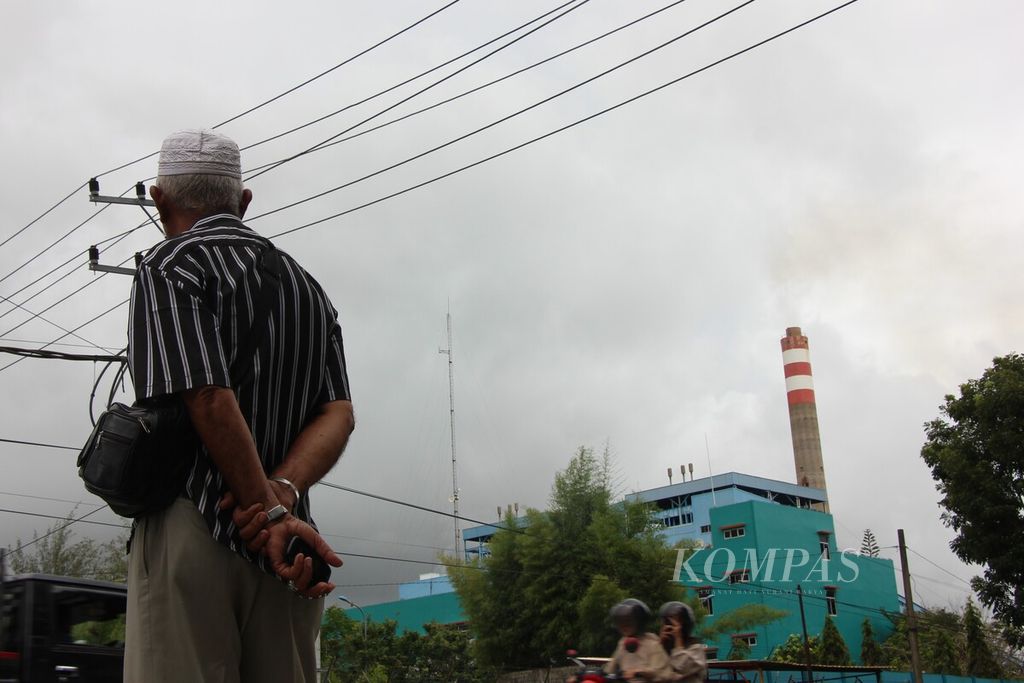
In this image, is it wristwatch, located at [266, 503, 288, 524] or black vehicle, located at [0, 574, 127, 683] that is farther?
black vehicle, located at [0, 574, 127, 683]

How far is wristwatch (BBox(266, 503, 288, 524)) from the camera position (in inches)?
66.2

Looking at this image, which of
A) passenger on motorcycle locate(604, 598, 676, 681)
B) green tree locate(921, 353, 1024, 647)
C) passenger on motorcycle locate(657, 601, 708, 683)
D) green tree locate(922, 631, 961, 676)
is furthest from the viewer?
green tree locate(922, 631, 961, 676)

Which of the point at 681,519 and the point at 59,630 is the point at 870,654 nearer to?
the point at 681,519

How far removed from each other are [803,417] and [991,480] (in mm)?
53127

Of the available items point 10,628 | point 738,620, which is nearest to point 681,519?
point 738,620

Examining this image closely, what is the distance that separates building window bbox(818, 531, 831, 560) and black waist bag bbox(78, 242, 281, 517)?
192 feet

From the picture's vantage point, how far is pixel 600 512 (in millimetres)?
33562

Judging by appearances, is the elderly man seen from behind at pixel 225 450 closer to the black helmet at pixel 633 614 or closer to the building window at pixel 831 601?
the black helmet at pixel 633 614

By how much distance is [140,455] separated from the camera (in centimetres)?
164

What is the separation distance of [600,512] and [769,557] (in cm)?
2361

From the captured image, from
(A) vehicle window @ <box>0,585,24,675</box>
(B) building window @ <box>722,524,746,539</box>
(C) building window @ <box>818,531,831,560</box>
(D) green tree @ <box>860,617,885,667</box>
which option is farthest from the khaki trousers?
(C) building window @ <box>818,531,831,560</box>

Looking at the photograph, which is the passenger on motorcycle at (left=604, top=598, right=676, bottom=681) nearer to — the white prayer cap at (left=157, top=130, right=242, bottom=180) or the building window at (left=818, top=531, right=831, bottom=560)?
the white prayer cap at (left=157, top=130, right=242, bottom=180)

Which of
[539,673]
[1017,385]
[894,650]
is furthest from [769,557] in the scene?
[1017,385]

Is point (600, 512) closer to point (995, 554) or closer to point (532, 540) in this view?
point (532, 540)
